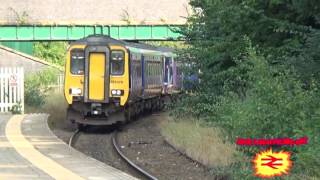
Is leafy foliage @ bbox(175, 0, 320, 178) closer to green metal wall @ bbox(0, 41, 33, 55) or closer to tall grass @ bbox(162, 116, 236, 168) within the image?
tall grass @ bbox(162, 116, 236, 168)

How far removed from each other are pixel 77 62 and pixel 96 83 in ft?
3.26

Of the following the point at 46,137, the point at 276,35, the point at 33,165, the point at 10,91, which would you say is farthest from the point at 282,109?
the point at 10,91

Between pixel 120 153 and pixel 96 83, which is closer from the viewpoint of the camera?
pixel 120 153

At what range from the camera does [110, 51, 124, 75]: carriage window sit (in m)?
22.9

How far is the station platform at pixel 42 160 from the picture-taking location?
12.1 meters

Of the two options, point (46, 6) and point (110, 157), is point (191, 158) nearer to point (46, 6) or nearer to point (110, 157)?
point (110, 157)

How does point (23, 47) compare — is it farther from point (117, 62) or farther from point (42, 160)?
point (42, 160)

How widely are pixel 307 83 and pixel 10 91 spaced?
18.6m

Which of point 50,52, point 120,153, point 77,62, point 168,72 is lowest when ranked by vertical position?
point 120,153

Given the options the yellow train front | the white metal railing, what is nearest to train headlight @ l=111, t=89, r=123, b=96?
the yellow train front

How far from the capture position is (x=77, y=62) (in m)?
22.9

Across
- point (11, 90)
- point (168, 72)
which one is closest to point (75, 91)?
point (11, 90)

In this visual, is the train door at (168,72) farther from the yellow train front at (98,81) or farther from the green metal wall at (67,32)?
the green metal wall at (67,32)

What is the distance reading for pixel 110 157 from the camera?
56.0ft
